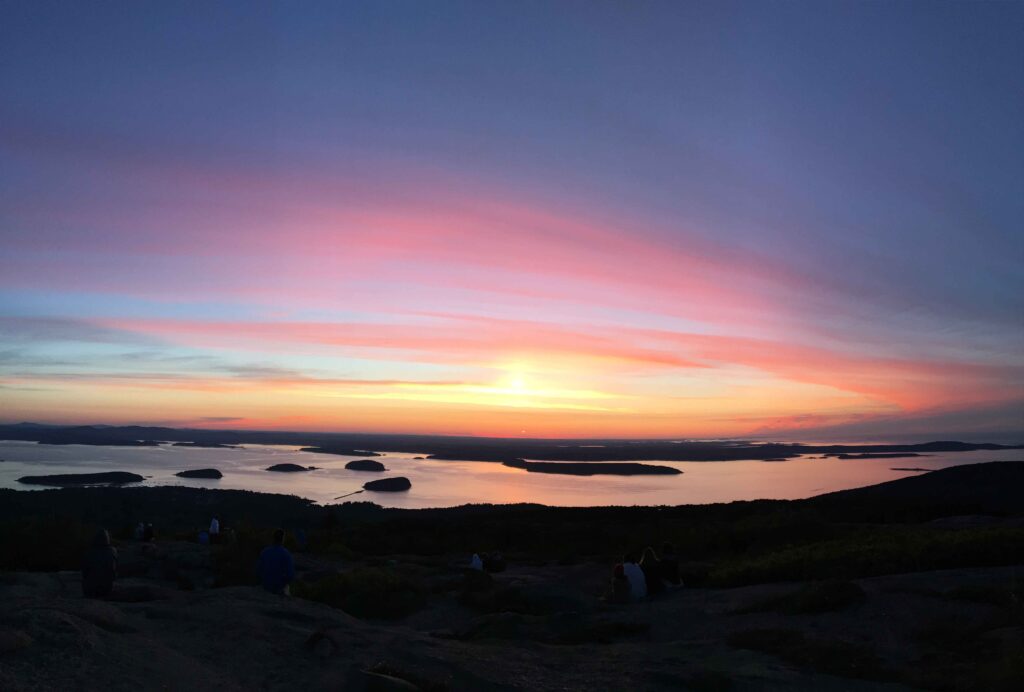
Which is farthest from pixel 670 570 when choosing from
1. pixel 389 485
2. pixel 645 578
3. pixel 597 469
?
pixel 597 469

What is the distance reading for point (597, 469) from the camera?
117625mm

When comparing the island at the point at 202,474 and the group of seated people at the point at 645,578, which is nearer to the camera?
the group of seated people at the point at 645,578

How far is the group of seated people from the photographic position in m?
15.7

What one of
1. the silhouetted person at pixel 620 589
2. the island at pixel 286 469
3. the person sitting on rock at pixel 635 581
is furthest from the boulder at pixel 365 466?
the silhouetted person at pixel 620 589

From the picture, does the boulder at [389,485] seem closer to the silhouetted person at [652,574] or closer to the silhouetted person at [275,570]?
the silhouetted person at [652,574]

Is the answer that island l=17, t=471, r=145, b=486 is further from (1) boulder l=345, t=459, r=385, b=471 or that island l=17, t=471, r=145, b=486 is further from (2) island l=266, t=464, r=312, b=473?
(1) boulder l=345, t=459, r=385, b=471

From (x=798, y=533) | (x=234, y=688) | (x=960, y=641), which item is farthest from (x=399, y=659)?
(x=798, y=533)

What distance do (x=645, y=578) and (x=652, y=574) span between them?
27 centimetres

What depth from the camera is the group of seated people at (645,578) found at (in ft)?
51.6

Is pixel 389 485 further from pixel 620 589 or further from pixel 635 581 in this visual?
pixel 620 589

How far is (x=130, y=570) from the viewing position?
1861cm

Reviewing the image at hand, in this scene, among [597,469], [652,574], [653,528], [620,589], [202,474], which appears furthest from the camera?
[597,469]

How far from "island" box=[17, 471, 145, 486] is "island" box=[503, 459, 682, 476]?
56.1 metres

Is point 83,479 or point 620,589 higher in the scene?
point 620,589
